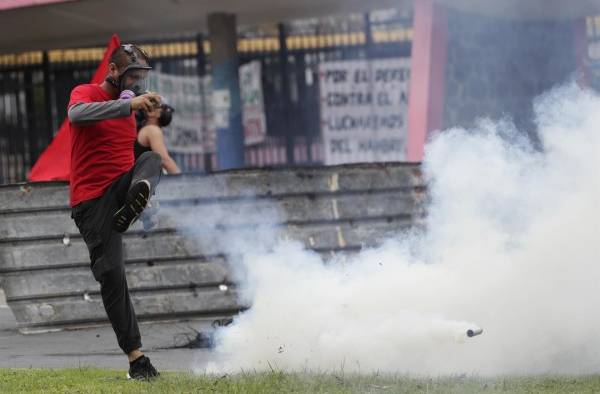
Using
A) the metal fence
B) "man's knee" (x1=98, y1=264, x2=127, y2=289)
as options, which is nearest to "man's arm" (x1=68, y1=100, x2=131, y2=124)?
"man's knee" (x1=98, y1=264, x2=127, y2=289)

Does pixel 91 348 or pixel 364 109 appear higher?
pixel 364 109

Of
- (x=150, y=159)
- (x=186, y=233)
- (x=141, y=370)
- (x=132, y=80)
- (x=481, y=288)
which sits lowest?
(x=141, y=370)

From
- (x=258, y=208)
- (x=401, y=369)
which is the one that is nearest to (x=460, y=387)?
(x=401, y=369)

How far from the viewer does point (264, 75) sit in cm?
1905

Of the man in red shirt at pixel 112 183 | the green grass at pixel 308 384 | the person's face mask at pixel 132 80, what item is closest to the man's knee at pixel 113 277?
the man in red shirt at pixel 112 183

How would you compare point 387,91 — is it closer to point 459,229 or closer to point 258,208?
point 258,208

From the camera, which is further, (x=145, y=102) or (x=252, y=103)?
(x=252, y=103)

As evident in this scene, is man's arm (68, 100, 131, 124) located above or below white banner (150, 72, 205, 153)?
above

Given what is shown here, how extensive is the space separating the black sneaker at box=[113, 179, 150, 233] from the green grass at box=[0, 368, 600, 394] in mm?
866

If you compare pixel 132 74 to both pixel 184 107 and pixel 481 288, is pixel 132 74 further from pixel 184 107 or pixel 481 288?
pixel 184 107

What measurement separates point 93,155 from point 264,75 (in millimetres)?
12121

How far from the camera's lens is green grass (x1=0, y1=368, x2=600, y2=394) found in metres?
5.88

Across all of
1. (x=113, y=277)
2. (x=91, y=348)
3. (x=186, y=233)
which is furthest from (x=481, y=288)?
(x=186, y=233)

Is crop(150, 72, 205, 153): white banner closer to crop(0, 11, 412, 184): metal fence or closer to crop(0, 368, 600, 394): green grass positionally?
crop(0, 11, 412, 184): metal fence
